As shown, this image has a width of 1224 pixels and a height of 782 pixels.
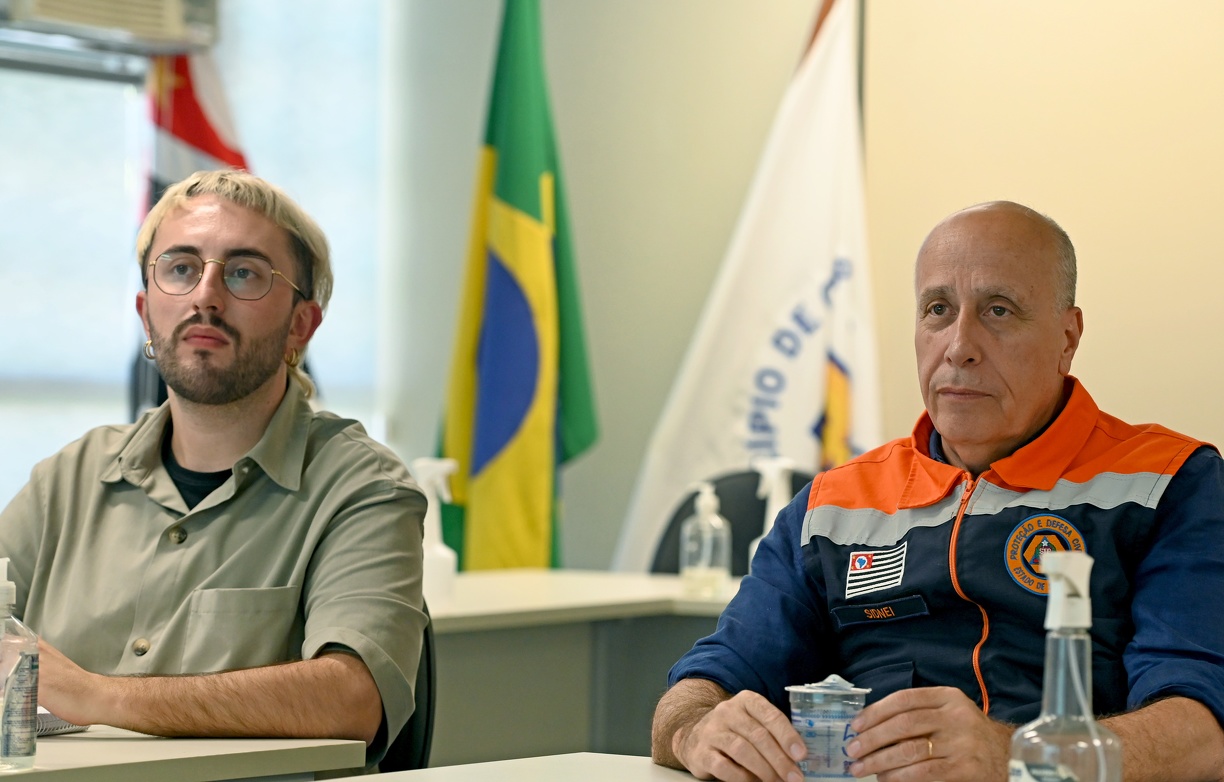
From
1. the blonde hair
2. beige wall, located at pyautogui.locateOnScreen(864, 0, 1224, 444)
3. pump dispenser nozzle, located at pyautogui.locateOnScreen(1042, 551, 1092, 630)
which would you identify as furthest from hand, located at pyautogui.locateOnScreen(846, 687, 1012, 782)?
beige wall, located at pyautogui.locateOnScreen(864, 0, 1224, 444)

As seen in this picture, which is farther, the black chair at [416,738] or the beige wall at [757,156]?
the beige wall at [757,156]

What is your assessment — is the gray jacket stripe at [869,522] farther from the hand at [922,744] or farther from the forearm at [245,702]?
the forearm at [245,702]

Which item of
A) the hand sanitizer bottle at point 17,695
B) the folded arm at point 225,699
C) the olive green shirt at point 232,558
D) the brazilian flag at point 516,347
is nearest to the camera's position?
the hand sanitizer bottle at point 17,695

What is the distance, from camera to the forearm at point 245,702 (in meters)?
1.65

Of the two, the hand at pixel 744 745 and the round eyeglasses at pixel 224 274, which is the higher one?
the round eyeglasses at pixel 224 274

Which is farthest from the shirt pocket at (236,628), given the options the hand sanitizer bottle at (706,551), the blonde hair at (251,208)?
the hand sanitizer bottle at (706,551)

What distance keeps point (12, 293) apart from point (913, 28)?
3.35 metres

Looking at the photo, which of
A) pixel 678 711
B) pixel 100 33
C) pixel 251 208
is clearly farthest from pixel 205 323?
pixel 100 33

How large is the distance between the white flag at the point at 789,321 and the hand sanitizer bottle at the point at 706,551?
575 millimetres

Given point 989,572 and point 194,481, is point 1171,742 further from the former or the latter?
point 194,481

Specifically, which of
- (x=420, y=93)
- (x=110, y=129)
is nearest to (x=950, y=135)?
(x=420, y=93)

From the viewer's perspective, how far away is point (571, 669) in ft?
10.8

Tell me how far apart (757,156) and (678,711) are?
3.57m

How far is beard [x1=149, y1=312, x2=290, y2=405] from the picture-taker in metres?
2.03
